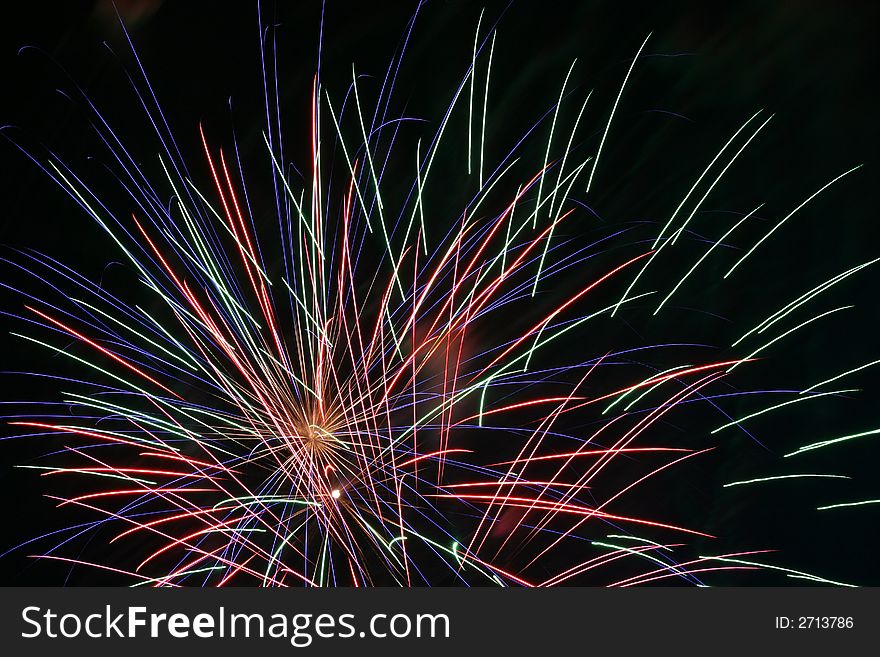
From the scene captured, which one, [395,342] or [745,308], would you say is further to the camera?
[745,308]

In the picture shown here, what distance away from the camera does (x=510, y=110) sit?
2549 mm

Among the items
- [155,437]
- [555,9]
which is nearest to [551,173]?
[555,9]

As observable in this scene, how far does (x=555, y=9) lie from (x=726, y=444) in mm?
1866

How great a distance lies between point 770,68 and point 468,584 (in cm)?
237

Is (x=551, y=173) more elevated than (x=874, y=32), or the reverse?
(x=874, y=32)

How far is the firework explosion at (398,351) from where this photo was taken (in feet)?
8.05

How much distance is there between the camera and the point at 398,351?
8.07ft

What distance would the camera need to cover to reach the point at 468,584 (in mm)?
2467

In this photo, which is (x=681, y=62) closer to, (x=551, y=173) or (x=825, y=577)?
(x=551, y=173)

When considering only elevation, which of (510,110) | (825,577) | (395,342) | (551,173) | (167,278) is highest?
(510,110)

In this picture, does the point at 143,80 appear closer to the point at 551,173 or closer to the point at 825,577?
the point at 551,173

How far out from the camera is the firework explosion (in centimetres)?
246

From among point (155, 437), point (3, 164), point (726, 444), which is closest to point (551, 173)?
point (726, 444)

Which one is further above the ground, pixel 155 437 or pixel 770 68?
pixel 770 68
